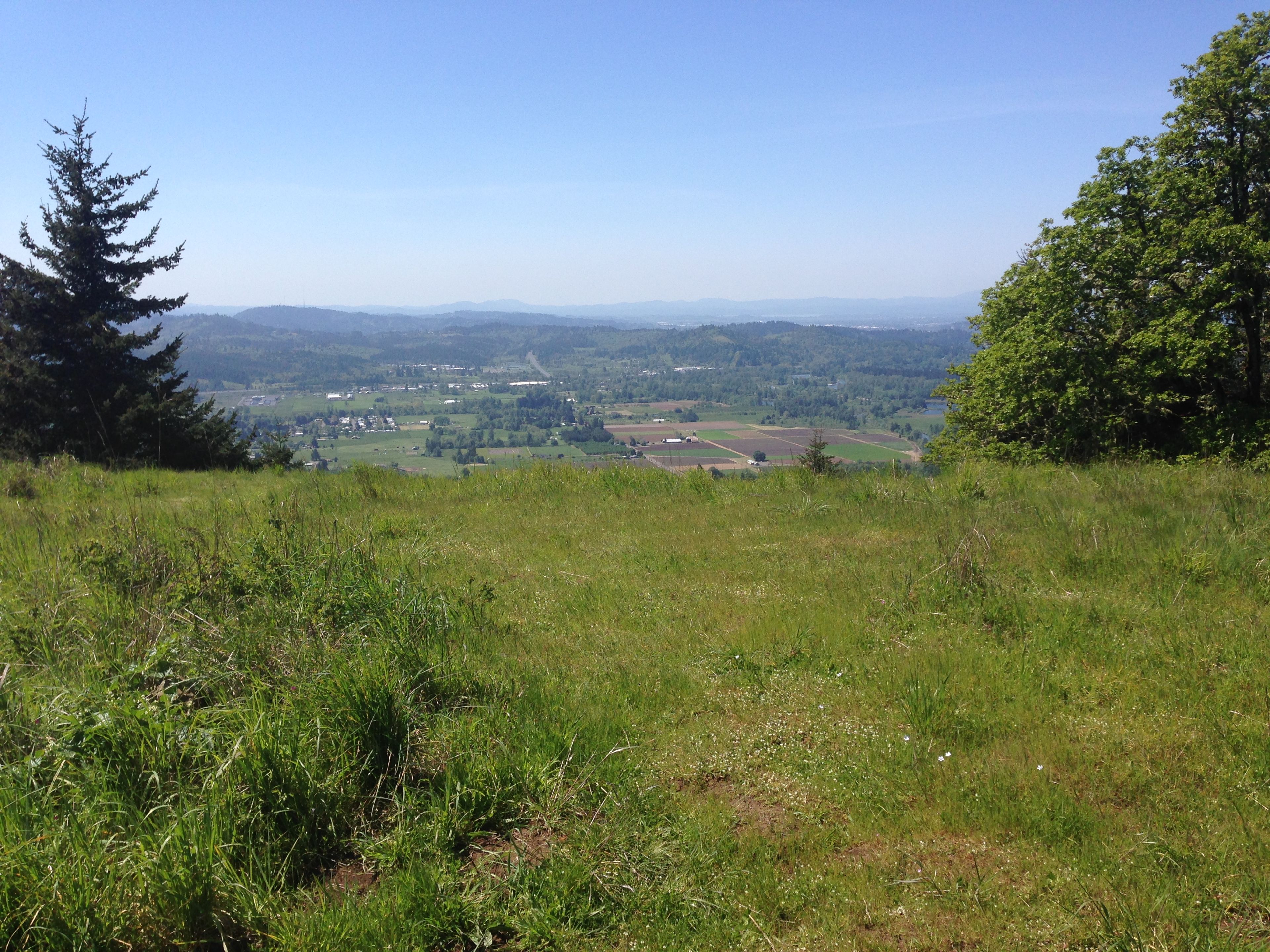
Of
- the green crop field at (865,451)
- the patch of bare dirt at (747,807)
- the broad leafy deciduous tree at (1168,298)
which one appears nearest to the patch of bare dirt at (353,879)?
the patch of bare dirt at (747,807)

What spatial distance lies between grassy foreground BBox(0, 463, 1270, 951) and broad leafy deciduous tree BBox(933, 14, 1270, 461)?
11.2 meters

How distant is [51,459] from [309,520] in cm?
730

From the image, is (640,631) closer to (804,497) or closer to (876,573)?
(876,573)

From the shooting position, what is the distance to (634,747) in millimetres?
3633

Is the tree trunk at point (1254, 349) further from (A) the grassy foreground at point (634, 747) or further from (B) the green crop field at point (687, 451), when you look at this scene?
(A) the grassy foreground at point (634, 747)

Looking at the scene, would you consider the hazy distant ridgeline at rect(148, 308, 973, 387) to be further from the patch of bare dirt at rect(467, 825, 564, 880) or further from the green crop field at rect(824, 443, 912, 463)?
the patch of bare dirt at rect(467, 825, 564, 880)

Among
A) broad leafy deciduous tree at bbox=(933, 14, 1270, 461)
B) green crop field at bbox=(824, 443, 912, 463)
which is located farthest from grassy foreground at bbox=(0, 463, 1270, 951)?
green crop field at bbox=(824, 443, 912, 463)

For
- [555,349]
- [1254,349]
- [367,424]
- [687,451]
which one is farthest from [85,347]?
[555,349]

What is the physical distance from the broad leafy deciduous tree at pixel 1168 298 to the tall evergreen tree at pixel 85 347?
21515 millimetres

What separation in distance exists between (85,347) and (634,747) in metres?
23.2

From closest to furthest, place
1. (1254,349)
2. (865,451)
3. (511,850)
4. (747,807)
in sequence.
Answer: (511,850)
(747,807)
(1254,349)
(865,451)

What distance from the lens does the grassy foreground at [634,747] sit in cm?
258

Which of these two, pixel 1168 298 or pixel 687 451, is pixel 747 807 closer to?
pixel 1168 298

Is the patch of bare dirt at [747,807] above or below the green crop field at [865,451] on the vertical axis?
above
